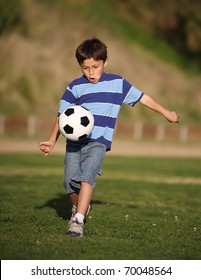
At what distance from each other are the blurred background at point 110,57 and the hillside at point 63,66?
7 centimetres

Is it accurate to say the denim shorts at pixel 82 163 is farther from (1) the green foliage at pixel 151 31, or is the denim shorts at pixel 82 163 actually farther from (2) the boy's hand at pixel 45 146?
(1) the green foliage at pixel 151 31

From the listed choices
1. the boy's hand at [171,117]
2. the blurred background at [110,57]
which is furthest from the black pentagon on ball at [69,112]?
the blurred background at [110,57]

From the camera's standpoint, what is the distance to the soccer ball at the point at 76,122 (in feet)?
25.7

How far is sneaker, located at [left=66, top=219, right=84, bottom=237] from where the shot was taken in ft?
24.7

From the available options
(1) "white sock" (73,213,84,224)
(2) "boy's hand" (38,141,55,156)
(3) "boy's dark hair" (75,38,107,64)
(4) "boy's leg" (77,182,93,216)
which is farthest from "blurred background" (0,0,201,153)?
(1) "white sock" (73,213,84,224)

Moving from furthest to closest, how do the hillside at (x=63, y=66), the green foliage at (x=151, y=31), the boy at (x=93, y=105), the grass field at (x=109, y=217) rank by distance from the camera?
the green foliage at (x=151, y=31)
the hillside at (x=63, y=66)
the boy at (x=93, y=105)
the grass field at (x=109, y=217)

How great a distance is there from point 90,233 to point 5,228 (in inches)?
40.7

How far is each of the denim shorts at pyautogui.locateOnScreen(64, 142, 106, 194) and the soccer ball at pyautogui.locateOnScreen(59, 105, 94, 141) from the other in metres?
0.20

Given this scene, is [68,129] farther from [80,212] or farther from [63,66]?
[63,66]

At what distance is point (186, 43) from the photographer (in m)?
58.3

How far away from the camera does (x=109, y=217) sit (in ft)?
Answer: 30.8

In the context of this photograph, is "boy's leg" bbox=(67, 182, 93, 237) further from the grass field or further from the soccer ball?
the soccer ball

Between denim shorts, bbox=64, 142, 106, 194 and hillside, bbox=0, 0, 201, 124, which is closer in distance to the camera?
denim shorts, bbox=64, 142, 106, 194
